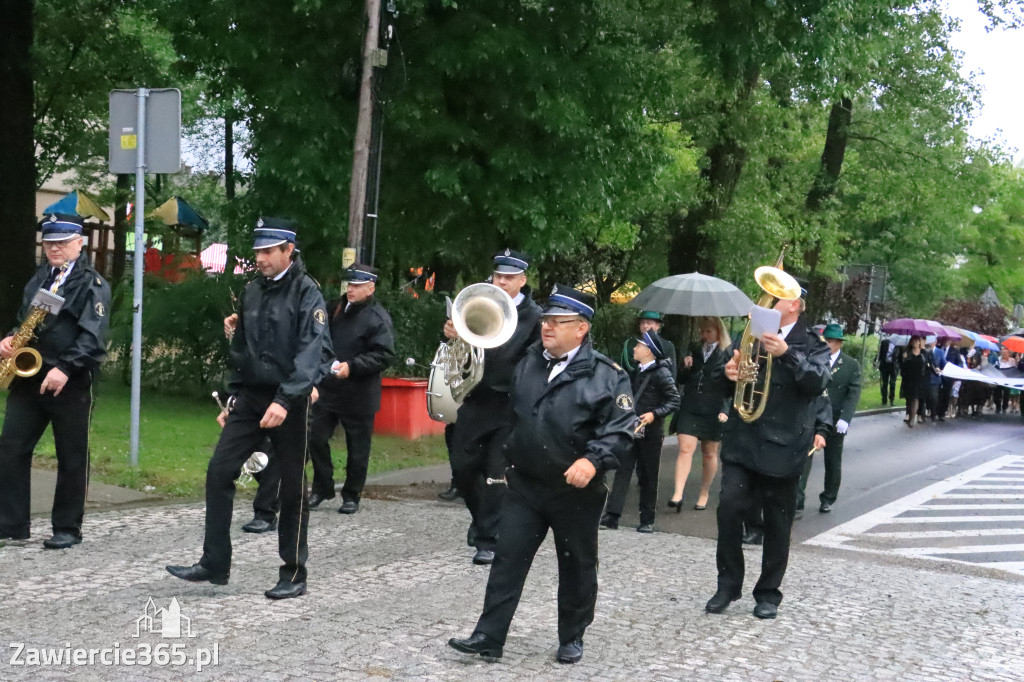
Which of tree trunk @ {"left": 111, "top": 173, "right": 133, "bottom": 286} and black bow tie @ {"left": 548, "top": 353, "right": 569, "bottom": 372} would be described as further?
tree trunk @ {"left": 111, "top": 173, "right": 133, "bottom": 286}

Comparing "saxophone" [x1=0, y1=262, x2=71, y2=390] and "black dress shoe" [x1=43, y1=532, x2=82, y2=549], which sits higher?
"saxophone" [x1=0, y1=262, x2=71, y2=390]

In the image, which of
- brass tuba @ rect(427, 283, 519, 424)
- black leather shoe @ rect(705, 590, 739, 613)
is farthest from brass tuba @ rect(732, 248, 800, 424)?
brass tuba @ rect(427, 283, 519, 424)

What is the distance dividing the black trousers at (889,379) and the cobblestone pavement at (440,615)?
23.2 m

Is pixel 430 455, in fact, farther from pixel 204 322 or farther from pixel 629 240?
pixel 629 240

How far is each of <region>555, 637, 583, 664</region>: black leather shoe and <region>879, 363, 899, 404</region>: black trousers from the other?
88.7ft

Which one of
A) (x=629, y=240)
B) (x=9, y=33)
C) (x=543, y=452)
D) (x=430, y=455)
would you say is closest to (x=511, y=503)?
(x=543, y=452)

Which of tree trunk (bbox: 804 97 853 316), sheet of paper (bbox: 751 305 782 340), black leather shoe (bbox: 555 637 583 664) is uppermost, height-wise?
tree trunk (bbox: 804 97 853 316)

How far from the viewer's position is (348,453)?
1010 centimetres

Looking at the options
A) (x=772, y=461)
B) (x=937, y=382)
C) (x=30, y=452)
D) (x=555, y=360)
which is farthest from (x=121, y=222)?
(x=555, y=360)

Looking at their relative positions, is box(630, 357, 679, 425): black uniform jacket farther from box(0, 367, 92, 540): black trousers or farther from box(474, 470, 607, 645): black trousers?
box(474, 470, 607, 645): black trousers

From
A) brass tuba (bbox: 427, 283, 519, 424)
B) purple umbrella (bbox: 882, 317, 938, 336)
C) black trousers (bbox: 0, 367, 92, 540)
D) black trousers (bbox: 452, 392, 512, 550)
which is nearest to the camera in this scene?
brass tuba (bbox: 427, 283, 519, 424)

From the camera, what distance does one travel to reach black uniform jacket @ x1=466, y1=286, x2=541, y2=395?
8.23m

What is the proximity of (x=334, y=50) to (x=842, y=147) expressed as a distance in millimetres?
16180

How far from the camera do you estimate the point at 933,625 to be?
7281 mm
